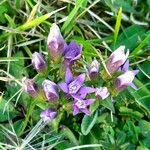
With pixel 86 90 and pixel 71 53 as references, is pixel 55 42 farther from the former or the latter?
pixel 86 90

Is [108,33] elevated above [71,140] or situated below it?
above

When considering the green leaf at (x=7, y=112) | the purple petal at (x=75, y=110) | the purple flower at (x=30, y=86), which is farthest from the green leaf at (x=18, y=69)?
the purple petal at (x=75, y=110)

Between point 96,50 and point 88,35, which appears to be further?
point 88,35

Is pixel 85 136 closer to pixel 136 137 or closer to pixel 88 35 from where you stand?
pixel 136 137

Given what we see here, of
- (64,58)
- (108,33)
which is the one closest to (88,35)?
(108,33)

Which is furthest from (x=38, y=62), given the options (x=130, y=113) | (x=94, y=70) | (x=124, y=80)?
(x=130, y=113)

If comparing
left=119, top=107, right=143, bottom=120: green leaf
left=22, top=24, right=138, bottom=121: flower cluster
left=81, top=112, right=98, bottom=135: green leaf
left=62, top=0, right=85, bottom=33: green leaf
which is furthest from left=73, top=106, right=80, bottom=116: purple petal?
left=62, top=0, right=85, bottom=33: green leaf
